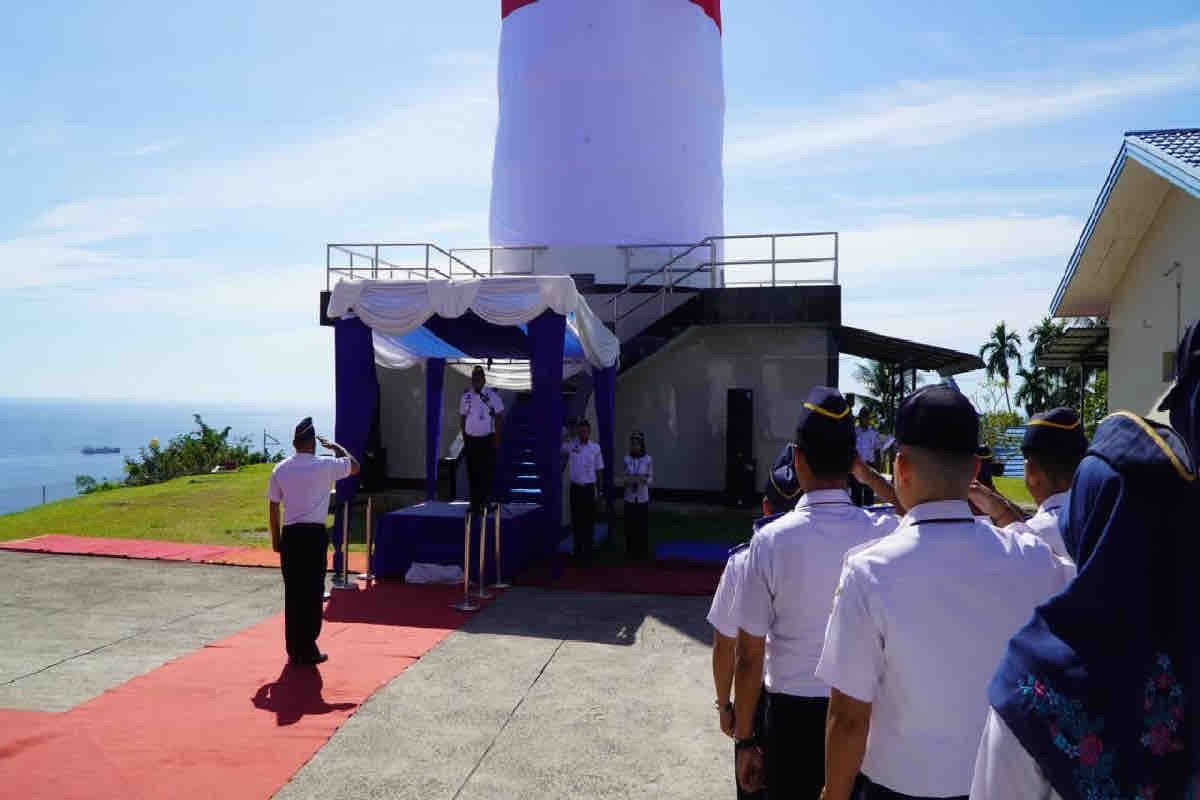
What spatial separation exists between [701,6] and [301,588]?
18029 millimetres

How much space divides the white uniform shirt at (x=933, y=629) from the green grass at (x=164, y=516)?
12.1 metres

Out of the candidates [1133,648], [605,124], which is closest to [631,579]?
[1133,648]

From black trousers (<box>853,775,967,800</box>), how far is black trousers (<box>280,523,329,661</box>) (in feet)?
17.9

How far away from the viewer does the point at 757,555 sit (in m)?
3.08

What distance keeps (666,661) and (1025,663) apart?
6.01 meters

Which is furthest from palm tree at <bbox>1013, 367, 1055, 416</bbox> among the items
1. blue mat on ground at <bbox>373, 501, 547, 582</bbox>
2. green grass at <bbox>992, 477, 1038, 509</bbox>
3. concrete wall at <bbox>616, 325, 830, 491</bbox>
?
blue mat on ground at <bbox>373, 501, 547, 582</bbox>

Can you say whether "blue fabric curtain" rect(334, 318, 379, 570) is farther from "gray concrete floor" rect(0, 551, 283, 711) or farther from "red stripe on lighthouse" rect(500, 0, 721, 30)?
"red stripe on lighthouse" rect(500, 0, 721, 30)

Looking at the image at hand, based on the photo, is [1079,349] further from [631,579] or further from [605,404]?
[631,579]

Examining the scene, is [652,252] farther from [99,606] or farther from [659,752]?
[659,752]

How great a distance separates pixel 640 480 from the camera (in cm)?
1200

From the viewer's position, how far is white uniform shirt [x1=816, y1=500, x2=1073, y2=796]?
2104 mm

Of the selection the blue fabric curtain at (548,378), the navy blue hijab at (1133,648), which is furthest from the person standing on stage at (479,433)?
the navy blue hijab at (1133,648)

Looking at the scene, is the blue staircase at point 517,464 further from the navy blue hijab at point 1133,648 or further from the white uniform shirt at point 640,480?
the navy blue hijab at point 1133,648

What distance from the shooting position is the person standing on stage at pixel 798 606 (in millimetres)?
3021
